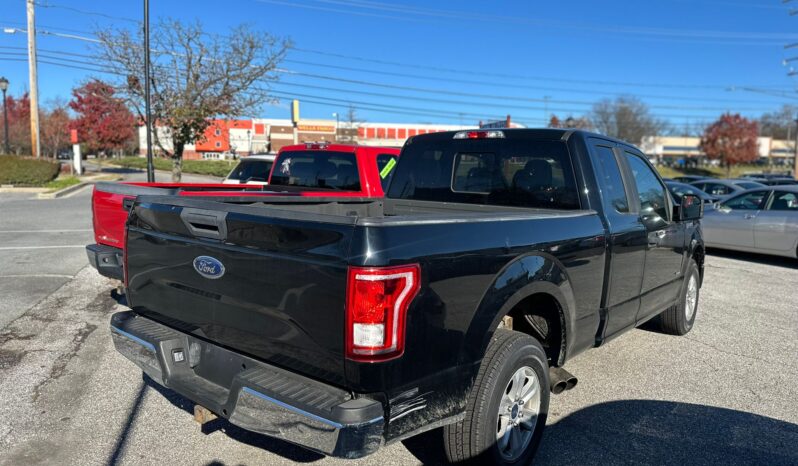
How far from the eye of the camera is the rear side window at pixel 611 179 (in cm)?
420

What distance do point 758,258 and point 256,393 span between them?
40.6 feet

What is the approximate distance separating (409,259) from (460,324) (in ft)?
1.56

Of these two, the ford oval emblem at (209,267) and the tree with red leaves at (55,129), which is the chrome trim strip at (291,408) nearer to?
the ford oval emblem at (209,267)

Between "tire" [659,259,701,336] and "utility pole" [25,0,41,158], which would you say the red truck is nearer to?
"tire" [659,259,701,336]

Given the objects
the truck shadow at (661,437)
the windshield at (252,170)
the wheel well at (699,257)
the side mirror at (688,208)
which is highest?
the windshield at (252,170)

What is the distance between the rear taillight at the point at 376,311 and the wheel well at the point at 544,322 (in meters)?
1.34

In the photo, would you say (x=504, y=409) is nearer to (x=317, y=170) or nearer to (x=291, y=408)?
(x=291, y=408)

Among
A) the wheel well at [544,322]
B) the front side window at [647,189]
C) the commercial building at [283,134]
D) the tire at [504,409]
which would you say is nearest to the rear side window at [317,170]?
the front side window at [647,189]

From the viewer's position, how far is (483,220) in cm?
290

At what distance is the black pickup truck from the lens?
2367 millimetres

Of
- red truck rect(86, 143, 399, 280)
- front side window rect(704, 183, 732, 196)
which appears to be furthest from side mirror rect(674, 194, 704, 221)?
front side window rect(704, 183, 732, 196)

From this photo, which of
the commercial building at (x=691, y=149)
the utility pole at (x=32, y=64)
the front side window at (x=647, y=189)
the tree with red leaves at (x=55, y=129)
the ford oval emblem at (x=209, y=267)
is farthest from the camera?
the commercial building at (x=691, y=149)

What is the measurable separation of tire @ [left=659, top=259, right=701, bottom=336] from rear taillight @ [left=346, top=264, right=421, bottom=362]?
426 cm

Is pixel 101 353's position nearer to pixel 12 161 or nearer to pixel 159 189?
pixel 159 189
